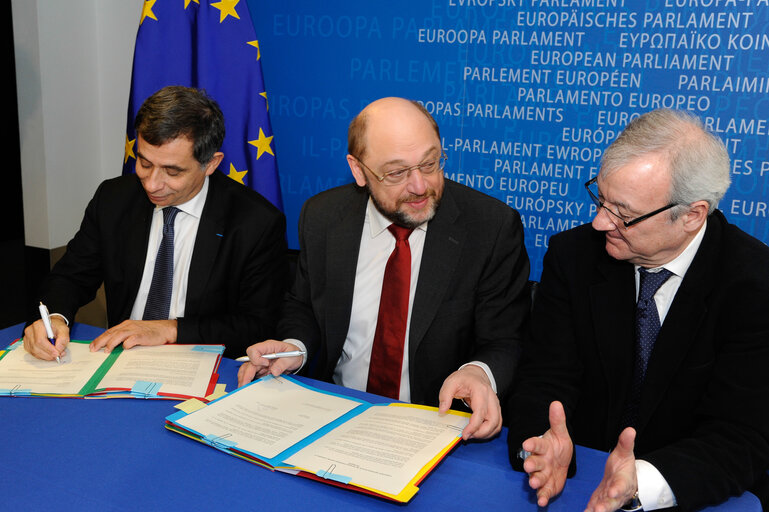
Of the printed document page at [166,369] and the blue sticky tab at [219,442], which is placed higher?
the printed document page at [166,369]

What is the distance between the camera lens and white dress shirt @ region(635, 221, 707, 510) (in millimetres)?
1416

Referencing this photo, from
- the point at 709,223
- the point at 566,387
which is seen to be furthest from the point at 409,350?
the point at 709,223

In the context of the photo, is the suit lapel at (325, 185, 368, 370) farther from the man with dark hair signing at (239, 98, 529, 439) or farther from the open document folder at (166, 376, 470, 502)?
the open document folder at (166, 376, 470, 502)

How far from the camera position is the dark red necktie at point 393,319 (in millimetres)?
2275

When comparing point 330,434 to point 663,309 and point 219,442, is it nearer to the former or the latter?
point 219,442

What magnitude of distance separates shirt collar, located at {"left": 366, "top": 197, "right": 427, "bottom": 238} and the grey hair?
814 millimetres

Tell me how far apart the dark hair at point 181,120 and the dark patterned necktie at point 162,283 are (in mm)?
336

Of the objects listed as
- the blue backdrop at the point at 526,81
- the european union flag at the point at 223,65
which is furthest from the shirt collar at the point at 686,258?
the european union flag at the point at 223,65

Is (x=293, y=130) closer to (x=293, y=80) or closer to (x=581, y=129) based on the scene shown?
(x=293, y=80)

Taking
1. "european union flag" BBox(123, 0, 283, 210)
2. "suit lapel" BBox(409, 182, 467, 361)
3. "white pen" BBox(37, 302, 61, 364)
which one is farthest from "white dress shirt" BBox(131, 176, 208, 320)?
"european union flag" BBox(123, 0, 283, 210)

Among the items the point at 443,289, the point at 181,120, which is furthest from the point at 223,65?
the point at 443,289

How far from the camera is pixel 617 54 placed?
3.22 metres

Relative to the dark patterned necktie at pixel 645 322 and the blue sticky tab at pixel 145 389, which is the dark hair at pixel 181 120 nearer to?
the blue sticky tab at pixel 145 389

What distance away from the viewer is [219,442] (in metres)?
1.58
